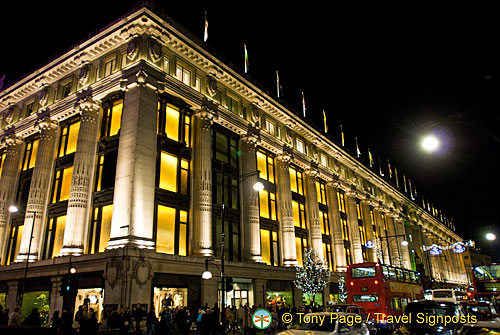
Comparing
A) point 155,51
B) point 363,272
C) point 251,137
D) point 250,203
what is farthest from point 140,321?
point 251,137

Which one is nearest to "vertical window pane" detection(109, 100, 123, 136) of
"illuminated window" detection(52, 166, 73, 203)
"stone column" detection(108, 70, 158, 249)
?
"stone column" detection(108, 70, 158, 249)

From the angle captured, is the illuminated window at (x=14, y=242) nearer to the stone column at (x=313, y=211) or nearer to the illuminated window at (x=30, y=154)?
the illuminated window at (x=30, y=154)

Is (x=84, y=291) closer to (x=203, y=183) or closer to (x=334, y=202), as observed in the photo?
(x=203, y=183)

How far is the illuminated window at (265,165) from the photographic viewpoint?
40.2 metres

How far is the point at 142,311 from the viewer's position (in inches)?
800

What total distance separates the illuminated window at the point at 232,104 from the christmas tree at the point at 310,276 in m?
18.0

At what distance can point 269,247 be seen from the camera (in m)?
37.7

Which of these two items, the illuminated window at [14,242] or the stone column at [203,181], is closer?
the stone column at [203,181]

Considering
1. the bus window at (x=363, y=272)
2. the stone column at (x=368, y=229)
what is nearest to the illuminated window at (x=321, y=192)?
the stone column at (x=368, y=229)

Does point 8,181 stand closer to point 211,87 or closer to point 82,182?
point 82,182

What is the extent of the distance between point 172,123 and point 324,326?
72.4 ft

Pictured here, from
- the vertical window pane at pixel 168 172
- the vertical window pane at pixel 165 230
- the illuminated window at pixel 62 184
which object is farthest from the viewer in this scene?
the illuminated window at pixel 62 184

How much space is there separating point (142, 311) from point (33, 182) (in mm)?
18649

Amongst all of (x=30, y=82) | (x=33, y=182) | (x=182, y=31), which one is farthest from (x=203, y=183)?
(x=30, y=82)
